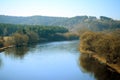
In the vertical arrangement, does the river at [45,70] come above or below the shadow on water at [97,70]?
below

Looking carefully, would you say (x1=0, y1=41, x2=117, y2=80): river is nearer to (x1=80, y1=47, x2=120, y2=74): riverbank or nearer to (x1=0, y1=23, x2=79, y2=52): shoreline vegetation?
(x1=80, y1=47, x2=120, y2=74): riverbank

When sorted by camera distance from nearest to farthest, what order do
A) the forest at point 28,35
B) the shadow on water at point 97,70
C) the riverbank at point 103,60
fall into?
the shadow on water at point 97,70 → the riverbank at point 103,60 → the forest at point 28,35

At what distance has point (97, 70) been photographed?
35.1 m

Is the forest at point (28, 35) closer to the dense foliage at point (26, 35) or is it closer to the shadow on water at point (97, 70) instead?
the dense foliage at point (26, 35)

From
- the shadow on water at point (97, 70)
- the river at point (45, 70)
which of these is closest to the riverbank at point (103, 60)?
the shadow on water at point (97, 70)

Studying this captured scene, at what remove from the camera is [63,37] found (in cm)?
10238

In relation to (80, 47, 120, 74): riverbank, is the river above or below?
below

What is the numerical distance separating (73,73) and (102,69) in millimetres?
4913

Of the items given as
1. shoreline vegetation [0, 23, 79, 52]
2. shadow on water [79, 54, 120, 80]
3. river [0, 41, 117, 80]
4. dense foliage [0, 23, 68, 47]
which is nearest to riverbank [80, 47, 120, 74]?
shadow on water [79, 54, 120, 80]

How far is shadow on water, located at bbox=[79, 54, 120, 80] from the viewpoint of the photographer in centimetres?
3120

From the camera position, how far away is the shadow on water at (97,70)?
31.2 meters

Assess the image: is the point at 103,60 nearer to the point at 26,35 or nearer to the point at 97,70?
the point at 97,70

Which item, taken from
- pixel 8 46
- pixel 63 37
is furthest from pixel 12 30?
pixel 8 46

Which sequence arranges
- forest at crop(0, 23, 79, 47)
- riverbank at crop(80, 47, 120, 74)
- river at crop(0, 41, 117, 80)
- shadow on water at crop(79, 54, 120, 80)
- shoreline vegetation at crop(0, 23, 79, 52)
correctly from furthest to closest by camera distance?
forest at crop(0, 23, 79, 47), shoreline vegetation at crop(0, 23, 79, 52), riverbank at crop(80, 47, 120, 74), river at crop(0, 41, 117, 80), shadow on water at crop(79, 54, 120, 80)
